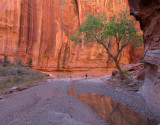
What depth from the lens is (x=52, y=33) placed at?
945 inches

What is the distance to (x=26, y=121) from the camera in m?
2.48

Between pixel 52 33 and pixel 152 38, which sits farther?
pixel 52 33

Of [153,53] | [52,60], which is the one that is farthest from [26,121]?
[52,60]

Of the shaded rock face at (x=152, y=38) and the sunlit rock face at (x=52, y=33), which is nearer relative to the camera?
the shaded rock face at (x=152, y=38)

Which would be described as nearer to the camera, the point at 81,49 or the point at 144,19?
the point at 144,19

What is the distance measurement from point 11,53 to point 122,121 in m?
21.3

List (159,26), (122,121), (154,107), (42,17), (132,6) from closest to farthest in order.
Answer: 1. (122,121)
2. (154,107)
3. (159,26)
4. (132,6)
5. (42,17)

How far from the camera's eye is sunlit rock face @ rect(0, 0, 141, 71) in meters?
19.7

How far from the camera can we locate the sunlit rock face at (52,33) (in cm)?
1966

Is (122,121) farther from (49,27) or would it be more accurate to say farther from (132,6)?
(49,27)

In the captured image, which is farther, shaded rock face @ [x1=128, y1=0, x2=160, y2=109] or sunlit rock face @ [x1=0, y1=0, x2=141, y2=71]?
sunlit rock face @ [x1=0, y1=0, x2=141, y2=71]

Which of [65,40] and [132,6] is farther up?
[65,40]

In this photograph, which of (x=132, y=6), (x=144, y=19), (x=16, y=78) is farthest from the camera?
(x=16, y=78)

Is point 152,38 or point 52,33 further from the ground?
point 52,33
